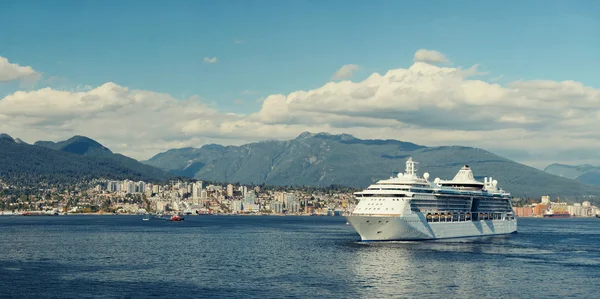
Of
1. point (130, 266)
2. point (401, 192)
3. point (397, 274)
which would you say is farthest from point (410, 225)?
point (130, 266)

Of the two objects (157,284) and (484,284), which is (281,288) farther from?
(484,284)

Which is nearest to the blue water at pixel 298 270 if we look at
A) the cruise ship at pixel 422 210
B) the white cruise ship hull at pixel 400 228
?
the white cruise ship hull at pixel 400 228

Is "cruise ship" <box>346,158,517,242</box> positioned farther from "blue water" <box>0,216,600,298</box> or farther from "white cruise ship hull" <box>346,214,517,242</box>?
"blue water" <box>0,216,600,298</box>

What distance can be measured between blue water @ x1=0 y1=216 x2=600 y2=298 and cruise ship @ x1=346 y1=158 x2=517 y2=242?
3.49 metres

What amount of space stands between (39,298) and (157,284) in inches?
550

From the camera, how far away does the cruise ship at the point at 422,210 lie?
422 ft

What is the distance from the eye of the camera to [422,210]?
137 meters

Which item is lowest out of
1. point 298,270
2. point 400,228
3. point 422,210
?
point 298,270

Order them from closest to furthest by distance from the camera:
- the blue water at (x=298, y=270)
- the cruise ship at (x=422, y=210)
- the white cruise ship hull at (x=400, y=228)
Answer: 1. the blue water at (x=298, y=270)
2. the white cruise ship hull at (x=400, y=228)
3. the cruise ship at (x=422, y=210)

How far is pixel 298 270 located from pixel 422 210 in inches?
1939

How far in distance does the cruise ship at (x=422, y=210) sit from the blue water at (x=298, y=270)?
349 centimetres

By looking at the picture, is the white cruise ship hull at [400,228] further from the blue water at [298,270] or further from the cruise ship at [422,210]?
the blue water at [298,270]

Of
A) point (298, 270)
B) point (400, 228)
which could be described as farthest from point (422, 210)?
point (298, 270)

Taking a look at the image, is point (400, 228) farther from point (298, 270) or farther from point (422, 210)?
point (298, 270)
